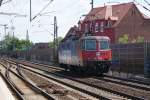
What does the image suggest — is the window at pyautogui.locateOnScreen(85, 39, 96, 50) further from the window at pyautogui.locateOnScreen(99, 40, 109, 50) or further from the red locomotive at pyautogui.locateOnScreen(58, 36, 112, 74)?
the window at pyautogui.locateOnScreen(99, 40, 109, 50)

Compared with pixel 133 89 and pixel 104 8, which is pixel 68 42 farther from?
pixel 104 8

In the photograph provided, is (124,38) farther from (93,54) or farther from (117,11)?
(93,54)

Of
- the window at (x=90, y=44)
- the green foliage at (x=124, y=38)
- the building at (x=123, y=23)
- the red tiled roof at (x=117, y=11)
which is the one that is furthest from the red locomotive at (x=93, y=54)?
the red tiled roof at (x=117, y=11)

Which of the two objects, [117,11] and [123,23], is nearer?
[123,23]

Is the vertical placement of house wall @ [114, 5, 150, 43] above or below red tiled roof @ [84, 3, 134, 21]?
below

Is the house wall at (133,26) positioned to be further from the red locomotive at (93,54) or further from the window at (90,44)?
the window at (90,44)

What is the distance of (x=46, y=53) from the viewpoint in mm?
75750

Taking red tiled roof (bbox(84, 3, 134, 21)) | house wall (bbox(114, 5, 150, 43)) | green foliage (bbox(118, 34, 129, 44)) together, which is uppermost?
red tiled roof (bbox(84, 3, 134, 21))

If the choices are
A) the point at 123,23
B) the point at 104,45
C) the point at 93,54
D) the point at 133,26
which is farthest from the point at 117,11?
the point at 93,54

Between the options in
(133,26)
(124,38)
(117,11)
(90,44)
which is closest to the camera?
(90,44)

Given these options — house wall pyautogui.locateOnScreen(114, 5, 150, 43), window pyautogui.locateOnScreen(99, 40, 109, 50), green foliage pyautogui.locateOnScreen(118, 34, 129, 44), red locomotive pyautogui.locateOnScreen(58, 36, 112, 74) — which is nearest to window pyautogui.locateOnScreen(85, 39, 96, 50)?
red locomotive pyautogui.locateOnScreen(58, 36, 112, 74)

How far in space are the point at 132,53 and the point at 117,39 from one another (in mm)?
45835

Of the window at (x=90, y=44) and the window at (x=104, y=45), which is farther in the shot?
the window at (x=104, y=45)

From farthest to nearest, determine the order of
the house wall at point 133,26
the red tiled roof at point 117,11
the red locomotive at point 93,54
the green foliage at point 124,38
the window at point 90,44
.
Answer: the red tiled roof at point 117,11, the house wall at point 133,26, the green foliage at point 124,38, the window at point 90,44, the red locomotive at point 93,54
